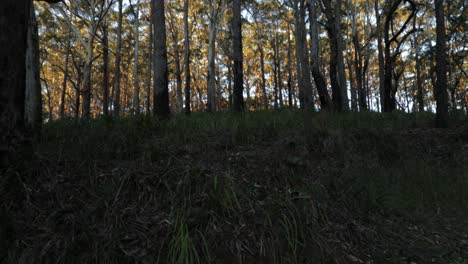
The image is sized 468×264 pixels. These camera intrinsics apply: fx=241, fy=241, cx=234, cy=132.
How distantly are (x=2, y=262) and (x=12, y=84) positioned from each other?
165 cm

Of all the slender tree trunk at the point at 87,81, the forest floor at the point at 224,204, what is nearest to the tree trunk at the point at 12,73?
the forest floor at the point at 224,204

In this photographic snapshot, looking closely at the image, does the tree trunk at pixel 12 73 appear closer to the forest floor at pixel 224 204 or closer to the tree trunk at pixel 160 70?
the forest floor at pixel 224 204

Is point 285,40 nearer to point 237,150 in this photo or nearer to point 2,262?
point 237,150

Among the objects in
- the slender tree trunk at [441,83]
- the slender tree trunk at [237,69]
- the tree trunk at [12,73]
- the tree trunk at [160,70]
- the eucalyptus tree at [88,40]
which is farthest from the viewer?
the eucalyptus tree at [88,40]

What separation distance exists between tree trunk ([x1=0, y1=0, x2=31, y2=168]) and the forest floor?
27 centimetres

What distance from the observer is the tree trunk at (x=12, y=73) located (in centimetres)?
229

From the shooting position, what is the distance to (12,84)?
7.80ft

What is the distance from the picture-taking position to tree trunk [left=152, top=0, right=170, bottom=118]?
21.3 ft

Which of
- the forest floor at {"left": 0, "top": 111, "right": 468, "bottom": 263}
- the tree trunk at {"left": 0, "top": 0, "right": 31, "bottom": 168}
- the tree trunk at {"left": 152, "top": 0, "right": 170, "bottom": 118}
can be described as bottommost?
the forest floor at {"left": 0, "top": 111, "right": 468, "bottom": 263}

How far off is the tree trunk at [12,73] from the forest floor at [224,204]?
270 millimetres

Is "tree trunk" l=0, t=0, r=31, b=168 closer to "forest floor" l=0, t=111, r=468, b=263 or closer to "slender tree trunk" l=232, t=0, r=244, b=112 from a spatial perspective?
"forest floor" l=0, t=111, r=468, b=263

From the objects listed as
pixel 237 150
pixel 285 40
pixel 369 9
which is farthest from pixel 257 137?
pixel 285 40

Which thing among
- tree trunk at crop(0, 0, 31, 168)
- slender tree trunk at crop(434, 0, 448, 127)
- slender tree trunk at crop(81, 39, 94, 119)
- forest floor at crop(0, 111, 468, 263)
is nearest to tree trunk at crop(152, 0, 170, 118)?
forest floor at crop(0, 111, 468, 263)

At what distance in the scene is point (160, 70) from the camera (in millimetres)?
6582
